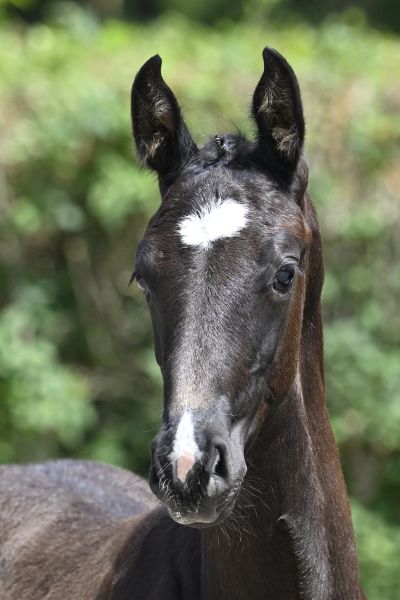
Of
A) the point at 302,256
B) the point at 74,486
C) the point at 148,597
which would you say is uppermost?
the point at 302,256

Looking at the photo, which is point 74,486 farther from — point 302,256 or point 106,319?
point 106,319

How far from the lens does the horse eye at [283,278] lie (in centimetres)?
341

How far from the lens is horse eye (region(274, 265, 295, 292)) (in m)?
3.41

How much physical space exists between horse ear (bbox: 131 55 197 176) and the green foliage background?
3642 mm

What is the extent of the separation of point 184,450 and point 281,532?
745mm

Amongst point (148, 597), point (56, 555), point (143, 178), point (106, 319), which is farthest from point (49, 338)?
point (148, 597)

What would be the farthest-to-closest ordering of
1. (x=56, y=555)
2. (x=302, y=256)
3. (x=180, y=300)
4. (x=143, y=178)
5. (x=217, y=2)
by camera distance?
1. (x=217, y=2)
2. (x=143, y=178)
3. (x=56, y=555)
4. (x=302, y=256)
5. (x=180, y=300)

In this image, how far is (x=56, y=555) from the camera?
464 cm

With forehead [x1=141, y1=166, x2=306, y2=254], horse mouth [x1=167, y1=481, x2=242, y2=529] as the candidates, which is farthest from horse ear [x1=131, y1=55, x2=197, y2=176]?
horse mouth [x1=167, y1=481, x2=242, y2=529]

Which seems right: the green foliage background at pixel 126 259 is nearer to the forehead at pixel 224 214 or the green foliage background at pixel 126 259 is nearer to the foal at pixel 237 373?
the foal at pixel 237 373

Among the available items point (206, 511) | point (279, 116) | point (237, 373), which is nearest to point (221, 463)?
point (206, 511)

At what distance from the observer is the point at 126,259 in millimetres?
8234

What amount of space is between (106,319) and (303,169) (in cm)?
471

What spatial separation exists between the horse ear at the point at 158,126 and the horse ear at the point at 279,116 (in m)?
0.26
